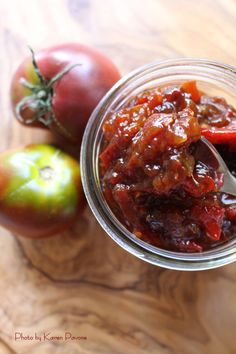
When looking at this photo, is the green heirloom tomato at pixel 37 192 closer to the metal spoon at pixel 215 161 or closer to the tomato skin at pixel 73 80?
A: the tomato skin at pixel 73 80

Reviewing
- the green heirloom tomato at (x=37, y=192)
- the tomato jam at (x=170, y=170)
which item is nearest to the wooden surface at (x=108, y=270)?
the green heirloom tomato at (x=37, y=192)

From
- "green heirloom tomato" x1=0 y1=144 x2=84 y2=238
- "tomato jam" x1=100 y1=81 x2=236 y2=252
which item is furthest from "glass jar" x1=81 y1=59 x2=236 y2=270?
"green heirloom tomato" x1=0 y1=144 x2=84 y2=238

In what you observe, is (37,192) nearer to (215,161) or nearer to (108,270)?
(108,270)

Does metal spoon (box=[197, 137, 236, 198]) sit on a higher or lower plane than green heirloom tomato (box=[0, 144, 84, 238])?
higher

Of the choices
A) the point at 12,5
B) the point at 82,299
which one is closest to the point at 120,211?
the point at 82,299

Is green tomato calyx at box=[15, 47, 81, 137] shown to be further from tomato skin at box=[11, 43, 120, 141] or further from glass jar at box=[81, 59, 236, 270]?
glass jar at box=[81, 59, 236, 270]

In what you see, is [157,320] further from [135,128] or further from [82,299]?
[135,128]

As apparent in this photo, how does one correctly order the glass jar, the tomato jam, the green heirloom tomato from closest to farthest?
the tomato jam
the glass jar
the green heirloom tomato
